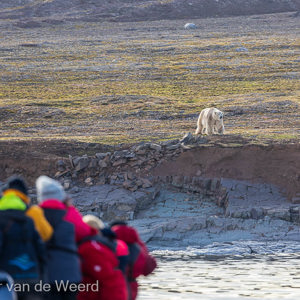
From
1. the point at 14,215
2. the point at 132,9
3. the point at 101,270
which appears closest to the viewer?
the point at 14,215

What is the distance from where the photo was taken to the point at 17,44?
79250mm

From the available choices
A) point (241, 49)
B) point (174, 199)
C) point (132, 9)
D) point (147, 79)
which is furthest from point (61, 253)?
point (132, 9)

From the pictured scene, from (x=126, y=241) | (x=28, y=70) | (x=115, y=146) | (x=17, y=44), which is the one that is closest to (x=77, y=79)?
(x=28, y=70)

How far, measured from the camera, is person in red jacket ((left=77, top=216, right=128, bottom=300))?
267 inches

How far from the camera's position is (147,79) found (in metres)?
53.5

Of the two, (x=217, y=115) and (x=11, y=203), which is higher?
(x=11, y=203)

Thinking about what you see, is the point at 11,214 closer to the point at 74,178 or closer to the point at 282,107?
the point at 74,178

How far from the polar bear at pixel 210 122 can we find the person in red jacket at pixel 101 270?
60.8 feet

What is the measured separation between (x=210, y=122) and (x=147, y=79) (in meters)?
28.4

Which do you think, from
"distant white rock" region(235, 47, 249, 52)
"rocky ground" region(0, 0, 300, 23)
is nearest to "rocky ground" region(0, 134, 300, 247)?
"distant white rock" region(235, 47, 249, 52)

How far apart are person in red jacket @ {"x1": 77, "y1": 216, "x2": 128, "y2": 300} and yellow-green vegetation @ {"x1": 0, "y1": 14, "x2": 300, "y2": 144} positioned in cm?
1795

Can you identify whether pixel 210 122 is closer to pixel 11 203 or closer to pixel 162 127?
pixel 162 127

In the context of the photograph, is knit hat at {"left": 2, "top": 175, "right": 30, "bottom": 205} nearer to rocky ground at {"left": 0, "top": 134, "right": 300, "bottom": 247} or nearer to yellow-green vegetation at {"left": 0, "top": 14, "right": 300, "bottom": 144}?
rocky ground at {"left": 0, "top": 134, "right": 300, "bottom": 247}

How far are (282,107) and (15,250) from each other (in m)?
31.0
